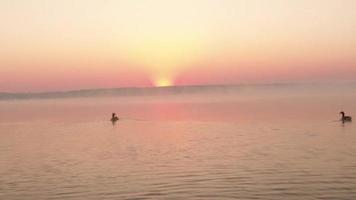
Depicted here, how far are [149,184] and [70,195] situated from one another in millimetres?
3475

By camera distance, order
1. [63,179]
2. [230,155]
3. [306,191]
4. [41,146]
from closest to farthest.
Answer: [306,191]
[63,179]
[230,155]
[41,146]

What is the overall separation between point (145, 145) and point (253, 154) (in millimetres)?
9796

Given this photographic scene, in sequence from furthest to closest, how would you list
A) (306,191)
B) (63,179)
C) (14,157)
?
1. (14,157)
2. (63,179)
3. (306,191)

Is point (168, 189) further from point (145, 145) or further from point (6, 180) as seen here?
point (145, 145)

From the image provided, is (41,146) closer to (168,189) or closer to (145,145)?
(145,145)

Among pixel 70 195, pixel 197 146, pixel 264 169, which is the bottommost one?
pixel 70 195

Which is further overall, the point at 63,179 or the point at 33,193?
the point at 63,179

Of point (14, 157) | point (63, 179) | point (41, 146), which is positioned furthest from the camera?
point (41, 146)

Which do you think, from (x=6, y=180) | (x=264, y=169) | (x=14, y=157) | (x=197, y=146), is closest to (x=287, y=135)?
(x=197, y=146)

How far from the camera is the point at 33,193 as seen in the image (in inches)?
881

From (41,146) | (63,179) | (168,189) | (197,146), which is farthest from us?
(41,146)

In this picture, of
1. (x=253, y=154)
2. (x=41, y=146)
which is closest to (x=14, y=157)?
Result: (x=41, y=146)

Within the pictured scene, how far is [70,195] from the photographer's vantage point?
71.5ft

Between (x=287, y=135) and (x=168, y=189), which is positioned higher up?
(x=287, y=135)
